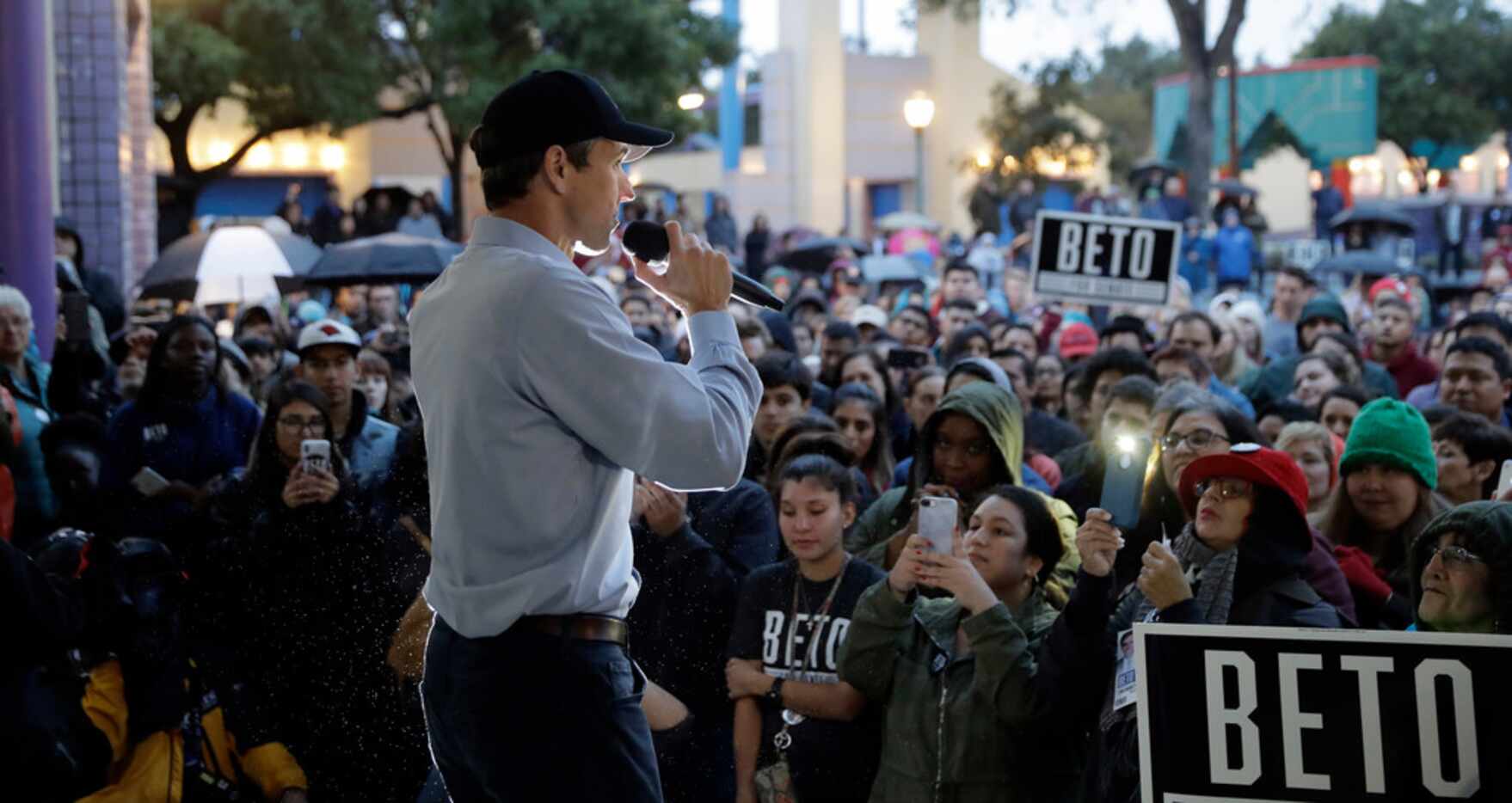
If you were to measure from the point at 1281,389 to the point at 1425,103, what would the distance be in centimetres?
4995

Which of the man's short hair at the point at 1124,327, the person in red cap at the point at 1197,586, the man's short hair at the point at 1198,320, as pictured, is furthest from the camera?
the man's short hair at the point at 1124,327

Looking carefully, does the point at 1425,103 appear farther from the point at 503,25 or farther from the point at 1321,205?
the point at 503,25

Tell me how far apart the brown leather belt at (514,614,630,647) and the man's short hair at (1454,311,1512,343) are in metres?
8.30

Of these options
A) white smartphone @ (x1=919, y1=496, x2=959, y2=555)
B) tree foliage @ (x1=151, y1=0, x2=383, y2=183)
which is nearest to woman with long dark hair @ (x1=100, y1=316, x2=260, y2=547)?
white smartphone @ (x1=919, y1=496, x2=959, y2=555)

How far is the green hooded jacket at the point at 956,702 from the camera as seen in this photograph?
5496 mm

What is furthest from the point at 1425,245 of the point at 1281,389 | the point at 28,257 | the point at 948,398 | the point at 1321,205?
the point at 948,398

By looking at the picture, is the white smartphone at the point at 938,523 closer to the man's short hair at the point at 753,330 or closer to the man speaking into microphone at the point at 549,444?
the man speaking into microphone at the point at 549,444

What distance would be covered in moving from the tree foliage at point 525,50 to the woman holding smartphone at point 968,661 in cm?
2853

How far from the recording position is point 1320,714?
12.8 ft

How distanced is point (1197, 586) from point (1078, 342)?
6967mm

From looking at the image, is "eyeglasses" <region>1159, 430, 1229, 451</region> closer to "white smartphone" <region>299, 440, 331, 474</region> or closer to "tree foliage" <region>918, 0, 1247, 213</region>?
"white smartphone" <region>299, 440, 331, 474</region>

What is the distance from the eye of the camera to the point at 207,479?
8.87 metres

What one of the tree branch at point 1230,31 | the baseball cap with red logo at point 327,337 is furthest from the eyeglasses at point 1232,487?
the tree branch at point 1230,31

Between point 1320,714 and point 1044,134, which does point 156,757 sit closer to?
point 1320,714
